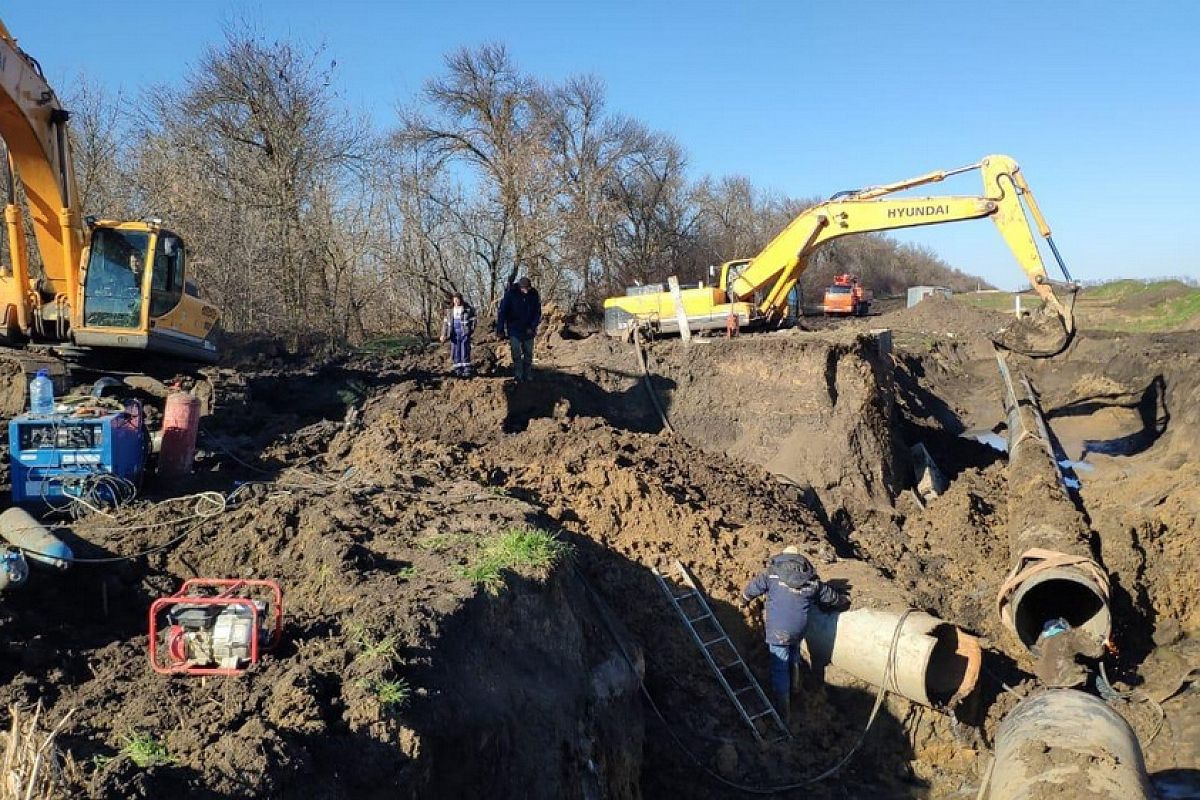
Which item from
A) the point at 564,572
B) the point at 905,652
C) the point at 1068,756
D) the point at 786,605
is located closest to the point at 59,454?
the point at 564,572

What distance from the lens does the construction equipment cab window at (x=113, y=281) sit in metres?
12.3

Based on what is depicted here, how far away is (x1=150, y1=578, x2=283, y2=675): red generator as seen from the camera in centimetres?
561

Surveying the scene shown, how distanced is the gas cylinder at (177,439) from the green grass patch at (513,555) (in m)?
4.24

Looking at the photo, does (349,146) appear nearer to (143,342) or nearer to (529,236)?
(529,236)

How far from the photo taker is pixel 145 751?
4504mm

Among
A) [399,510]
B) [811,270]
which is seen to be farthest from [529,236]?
[811,270]

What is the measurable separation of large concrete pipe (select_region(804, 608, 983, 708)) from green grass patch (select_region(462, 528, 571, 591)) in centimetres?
289

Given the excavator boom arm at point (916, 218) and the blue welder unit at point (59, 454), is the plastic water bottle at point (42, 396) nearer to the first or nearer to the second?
the blue welder unit at point (59, 454)

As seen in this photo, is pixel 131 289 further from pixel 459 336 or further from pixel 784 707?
pixel 784 707

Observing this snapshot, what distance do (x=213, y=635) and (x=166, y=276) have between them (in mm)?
8217

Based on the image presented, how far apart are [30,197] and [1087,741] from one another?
1263 cm

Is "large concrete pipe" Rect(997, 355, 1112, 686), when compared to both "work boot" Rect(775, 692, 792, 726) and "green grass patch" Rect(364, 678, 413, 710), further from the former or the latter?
"green grass patch" Rect(364, 678, 413, 710)

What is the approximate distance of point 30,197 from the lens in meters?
12.2

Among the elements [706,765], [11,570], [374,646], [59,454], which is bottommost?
[706,765]
